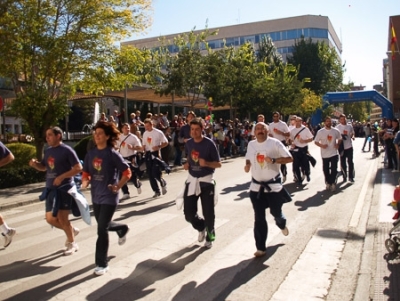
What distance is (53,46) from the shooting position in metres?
15.1

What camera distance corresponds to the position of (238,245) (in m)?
6.63

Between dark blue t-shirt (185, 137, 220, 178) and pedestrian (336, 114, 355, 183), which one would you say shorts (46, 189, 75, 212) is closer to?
dark blue t-shirt (185, 137, 220, 178)

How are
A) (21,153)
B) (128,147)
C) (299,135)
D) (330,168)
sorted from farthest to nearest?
(21,153)
(299,135)
(330,168)
(128,147)

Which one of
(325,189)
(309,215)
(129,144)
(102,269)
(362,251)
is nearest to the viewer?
(102,269)

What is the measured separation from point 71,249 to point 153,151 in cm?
503

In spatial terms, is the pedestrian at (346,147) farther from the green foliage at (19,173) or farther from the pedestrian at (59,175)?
the green foliage at (19,173)

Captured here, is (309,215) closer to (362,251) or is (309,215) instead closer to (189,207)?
(362,251)

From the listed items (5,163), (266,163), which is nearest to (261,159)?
(266,163)

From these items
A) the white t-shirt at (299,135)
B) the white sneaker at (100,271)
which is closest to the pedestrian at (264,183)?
the white sneaker at (100,271)

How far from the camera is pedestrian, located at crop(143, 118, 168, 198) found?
1112 centimetres

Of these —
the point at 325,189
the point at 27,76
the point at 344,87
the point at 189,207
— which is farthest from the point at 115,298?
the point at 344,87

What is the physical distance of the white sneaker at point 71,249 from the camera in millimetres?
6305

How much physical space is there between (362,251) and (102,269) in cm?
351

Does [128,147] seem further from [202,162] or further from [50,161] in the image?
[202,162]
